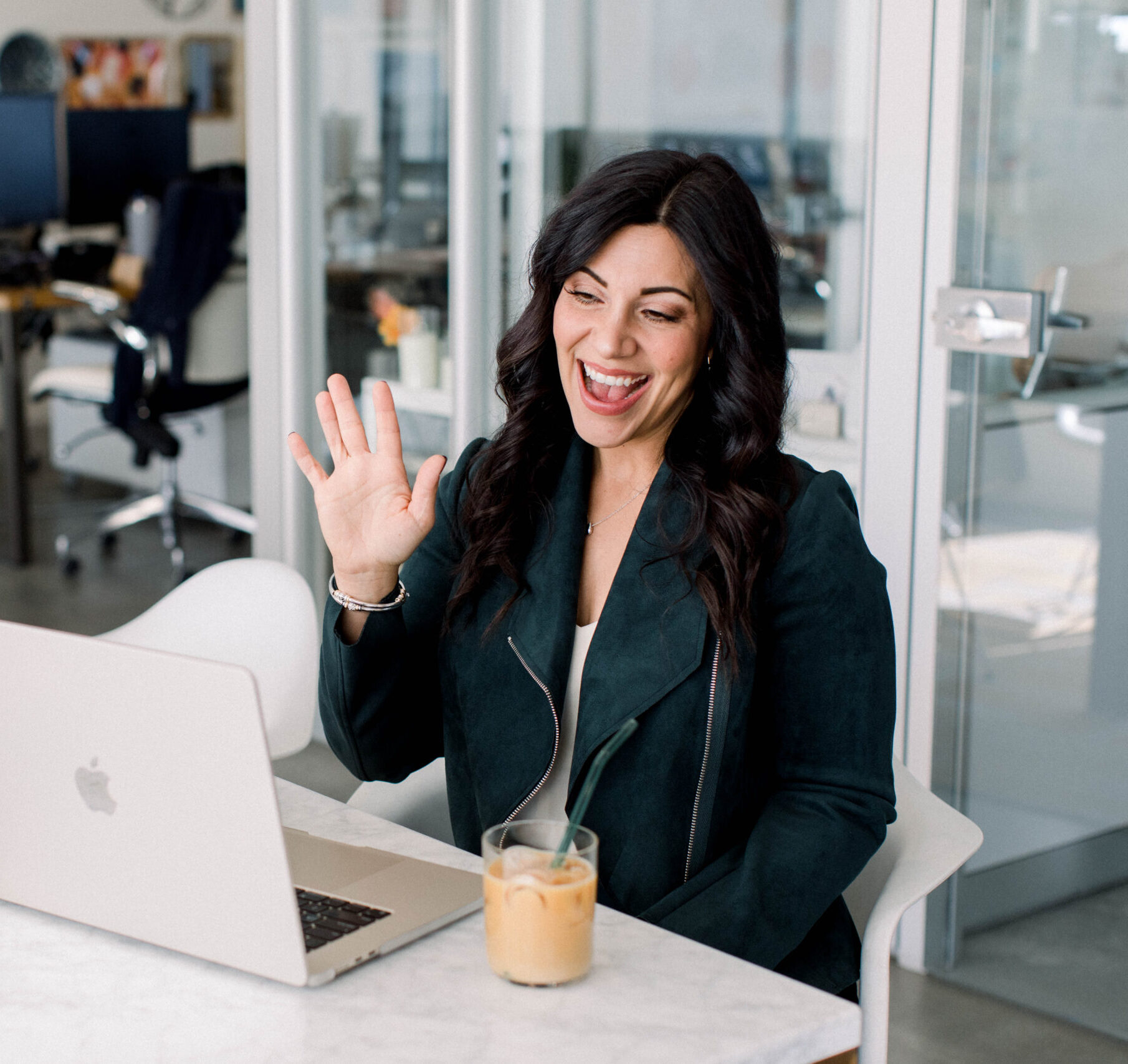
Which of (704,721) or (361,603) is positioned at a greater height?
(361,603)

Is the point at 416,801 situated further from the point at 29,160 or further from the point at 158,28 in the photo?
the point at 158,28

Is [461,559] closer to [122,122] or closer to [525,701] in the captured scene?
[525,701]

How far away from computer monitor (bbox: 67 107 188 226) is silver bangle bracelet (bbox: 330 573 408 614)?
5.06m

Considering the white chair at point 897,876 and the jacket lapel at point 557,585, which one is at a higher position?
the jacket lapel at point 557,585

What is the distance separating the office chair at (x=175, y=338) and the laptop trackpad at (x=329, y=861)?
11.6 ft

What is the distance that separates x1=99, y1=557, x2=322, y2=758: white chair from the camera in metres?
1.89

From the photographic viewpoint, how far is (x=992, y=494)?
93.0 inches

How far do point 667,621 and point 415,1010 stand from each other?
1.73 ft

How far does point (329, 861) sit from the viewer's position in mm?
1237

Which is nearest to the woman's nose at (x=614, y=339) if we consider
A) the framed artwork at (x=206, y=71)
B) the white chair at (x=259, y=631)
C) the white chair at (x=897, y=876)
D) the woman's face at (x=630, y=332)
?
the woman's face at (x=630, y=332)

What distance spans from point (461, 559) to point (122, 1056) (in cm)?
71

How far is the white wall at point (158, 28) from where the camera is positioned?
7578 millimetres

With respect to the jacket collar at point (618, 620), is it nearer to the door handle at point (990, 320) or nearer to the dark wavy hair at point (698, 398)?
the dark wavy hair at point (698, 398)

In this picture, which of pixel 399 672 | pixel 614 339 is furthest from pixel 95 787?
pixel 614 339
